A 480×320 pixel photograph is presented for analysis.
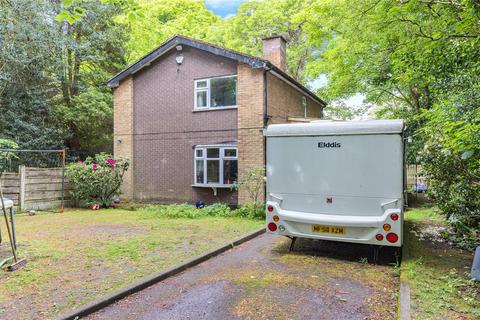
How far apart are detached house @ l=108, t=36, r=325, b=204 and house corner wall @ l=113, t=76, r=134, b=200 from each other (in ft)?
0.15

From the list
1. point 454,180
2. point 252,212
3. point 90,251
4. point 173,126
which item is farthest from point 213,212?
point 454,180

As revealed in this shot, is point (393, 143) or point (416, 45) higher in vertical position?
point (416, 45)

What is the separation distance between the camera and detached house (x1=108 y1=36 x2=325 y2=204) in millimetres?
13219

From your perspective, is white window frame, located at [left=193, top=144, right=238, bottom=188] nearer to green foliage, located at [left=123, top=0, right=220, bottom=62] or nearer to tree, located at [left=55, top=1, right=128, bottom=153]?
tree, located at [left=55, top=1, right=128, bottom=153]

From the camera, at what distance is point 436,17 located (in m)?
6.23

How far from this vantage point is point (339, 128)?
19.9ft

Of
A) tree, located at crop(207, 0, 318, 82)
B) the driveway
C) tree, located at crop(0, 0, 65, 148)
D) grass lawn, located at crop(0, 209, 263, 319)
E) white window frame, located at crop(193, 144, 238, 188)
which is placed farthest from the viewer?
tree, located at crop(207, 0, 318, 82)

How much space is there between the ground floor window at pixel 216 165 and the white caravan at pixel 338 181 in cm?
681

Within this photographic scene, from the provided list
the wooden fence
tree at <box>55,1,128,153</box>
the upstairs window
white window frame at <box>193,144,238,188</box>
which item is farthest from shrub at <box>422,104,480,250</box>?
tree at <box>55,1,128,153</box>

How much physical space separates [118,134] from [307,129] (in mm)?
11896

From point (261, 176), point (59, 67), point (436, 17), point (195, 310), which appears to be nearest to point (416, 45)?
point (436, 17)

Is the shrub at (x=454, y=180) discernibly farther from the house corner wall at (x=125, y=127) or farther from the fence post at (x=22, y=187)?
the fence post at (x=22, y=187)

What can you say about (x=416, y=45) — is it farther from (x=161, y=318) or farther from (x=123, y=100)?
(x=123, y=100)

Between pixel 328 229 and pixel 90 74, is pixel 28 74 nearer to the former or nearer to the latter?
pixel 90 74
